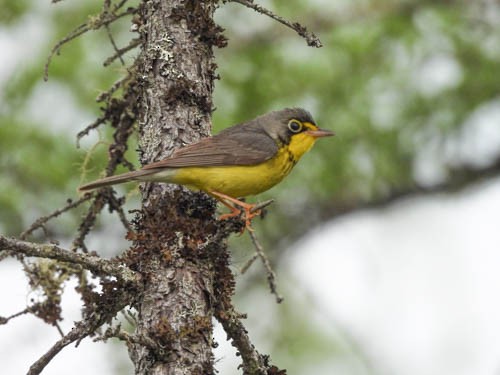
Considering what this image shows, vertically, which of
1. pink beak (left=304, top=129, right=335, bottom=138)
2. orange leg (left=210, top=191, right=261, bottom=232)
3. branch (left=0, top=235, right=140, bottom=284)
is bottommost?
branch (left=0, top=235, right=140, bottom=284)

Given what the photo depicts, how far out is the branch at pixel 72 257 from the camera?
383cm


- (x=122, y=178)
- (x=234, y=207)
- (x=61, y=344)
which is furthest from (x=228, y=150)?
(x=61, y=344)

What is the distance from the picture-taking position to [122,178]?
5074 mm

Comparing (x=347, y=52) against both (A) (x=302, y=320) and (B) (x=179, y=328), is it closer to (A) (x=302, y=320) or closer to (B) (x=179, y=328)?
(A) (x=302, y=320)

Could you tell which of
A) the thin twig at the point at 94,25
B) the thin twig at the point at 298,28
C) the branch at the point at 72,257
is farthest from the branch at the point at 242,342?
the thin twig at the point at 94,25

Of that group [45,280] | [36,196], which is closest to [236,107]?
[36,196]

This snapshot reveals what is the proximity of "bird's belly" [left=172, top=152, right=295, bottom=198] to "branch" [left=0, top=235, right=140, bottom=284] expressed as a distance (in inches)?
31.2

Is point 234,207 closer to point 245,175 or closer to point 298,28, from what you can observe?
point 245,175

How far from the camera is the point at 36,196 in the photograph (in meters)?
9.05

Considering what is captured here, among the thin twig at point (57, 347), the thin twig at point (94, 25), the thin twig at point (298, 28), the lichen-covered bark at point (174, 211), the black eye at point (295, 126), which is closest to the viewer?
the thin twig at point (57, 347)

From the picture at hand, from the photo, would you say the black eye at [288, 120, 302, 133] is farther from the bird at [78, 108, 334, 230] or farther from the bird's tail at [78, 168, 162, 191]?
the bird's tail at [78, 168, 162, 191]

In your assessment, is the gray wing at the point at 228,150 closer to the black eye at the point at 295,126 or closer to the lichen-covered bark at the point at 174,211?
the lichen-covered bark at the point at 174,211

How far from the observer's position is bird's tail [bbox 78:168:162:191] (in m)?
4.82

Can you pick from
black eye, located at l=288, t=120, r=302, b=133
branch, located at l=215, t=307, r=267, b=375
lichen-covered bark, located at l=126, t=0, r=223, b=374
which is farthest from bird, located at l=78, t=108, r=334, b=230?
branch, located at l=215, t=307, r=267, b=375
